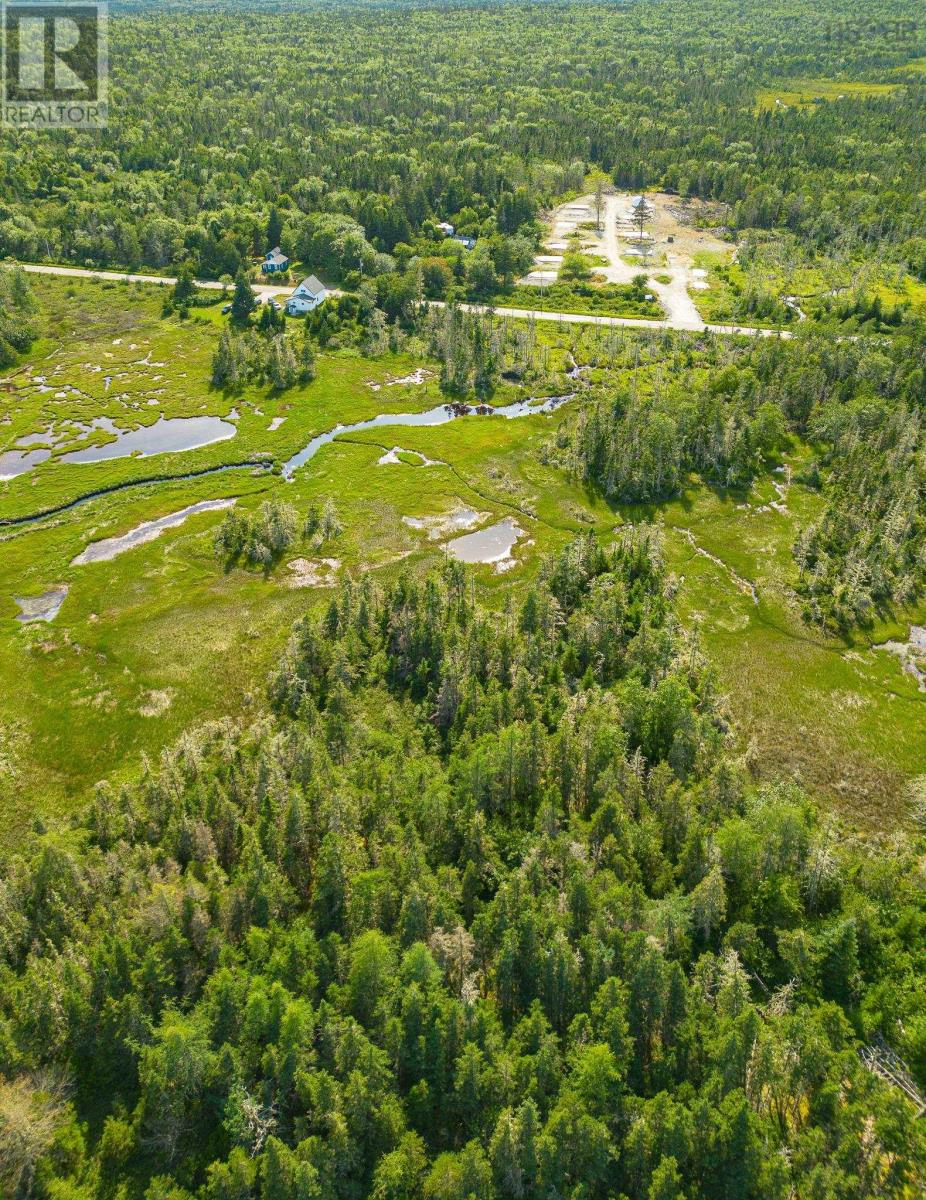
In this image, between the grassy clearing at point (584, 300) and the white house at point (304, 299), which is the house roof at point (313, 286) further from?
the grassy clearing at point (584, 300)

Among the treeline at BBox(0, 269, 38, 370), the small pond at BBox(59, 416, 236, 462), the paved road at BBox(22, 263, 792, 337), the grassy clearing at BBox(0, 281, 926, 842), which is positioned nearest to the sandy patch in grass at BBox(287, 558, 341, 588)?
the grassy clearing at BBox(0, 281, 926, 842)

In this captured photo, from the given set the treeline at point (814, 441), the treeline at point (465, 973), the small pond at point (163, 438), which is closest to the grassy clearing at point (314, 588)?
the small pond at point (163, 438)

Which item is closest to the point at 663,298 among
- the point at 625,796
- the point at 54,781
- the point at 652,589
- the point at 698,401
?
the point at 698,401

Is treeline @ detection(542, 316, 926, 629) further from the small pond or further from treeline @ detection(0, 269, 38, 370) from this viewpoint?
treeline @ detection(0, 269, 38, 370)

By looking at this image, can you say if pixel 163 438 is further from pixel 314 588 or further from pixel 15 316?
pixel 15 316

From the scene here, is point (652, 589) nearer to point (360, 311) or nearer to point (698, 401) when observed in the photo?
point (698, 401)
